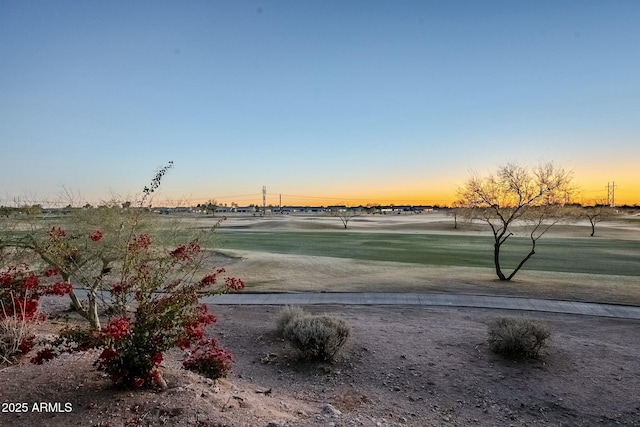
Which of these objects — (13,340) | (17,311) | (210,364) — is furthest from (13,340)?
(210,364)

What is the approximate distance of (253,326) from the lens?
1230cm

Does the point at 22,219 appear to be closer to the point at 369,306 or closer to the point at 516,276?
the point at 369,306

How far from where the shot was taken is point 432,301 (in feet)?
52.3

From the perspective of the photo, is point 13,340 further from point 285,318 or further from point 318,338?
point 285,318

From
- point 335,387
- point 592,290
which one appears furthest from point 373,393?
point 592,290

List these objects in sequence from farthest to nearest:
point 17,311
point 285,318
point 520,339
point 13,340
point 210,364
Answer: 1. point 285,318
2. point 520,339
3. point 17,311
4. point 13,340
5. point 210,364

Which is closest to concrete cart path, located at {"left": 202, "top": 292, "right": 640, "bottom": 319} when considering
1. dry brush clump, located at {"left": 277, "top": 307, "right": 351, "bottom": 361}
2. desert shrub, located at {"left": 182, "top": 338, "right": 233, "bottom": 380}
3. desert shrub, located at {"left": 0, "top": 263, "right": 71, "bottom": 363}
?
dry brush clump, located at {"left": 277, "top": 307, "right": 351, "bottom": 361}

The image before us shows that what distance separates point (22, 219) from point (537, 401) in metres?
16.7

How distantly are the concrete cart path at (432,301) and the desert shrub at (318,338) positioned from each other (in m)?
5.88

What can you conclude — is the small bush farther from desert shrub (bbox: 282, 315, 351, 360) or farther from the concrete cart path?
the concrete cart path

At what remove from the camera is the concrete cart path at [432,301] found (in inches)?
584

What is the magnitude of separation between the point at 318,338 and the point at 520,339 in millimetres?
4116

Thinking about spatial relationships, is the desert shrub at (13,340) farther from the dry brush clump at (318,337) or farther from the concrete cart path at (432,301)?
the concrete cart path at (432,301)

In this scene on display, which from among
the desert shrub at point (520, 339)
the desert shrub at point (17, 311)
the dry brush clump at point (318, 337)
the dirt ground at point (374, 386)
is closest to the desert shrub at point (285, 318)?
the dirt ground at point (374, 386)
